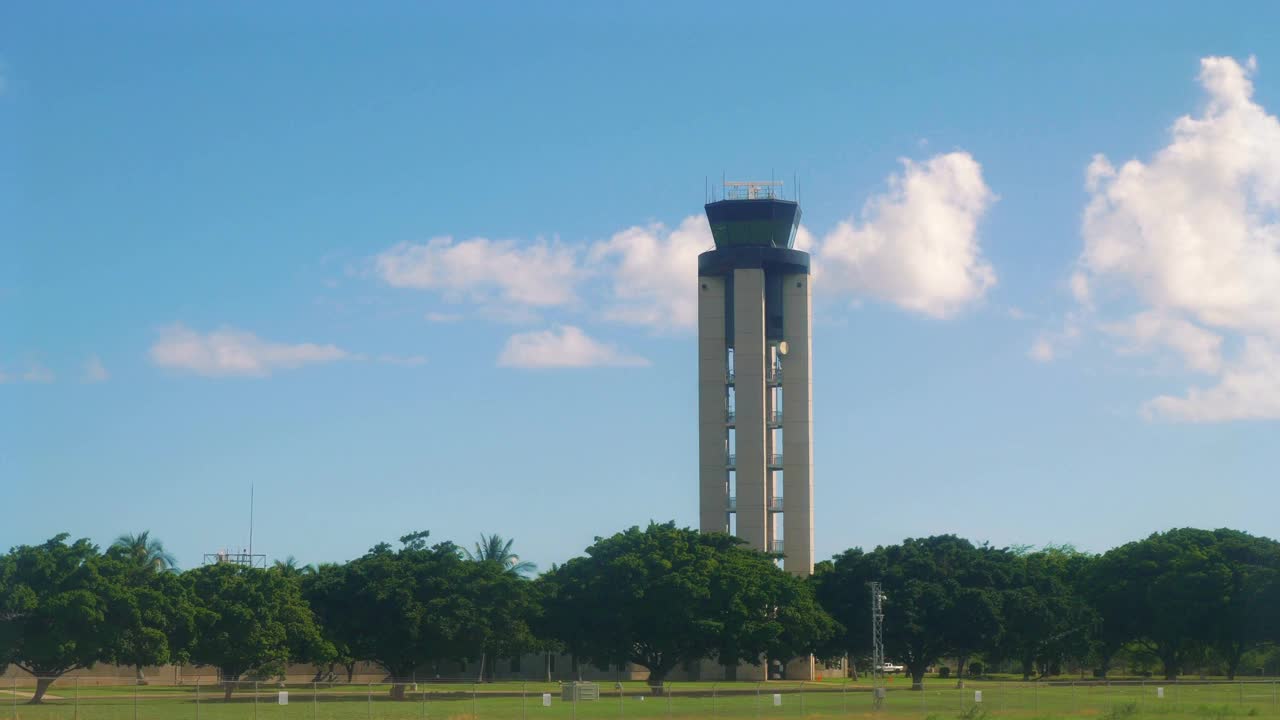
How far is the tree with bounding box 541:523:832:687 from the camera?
95.7m

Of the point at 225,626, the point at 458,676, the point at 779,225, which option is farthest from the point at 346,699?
the point at 779,225

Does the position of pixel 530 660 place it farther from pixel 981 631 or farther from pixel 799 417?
pixel 981 631

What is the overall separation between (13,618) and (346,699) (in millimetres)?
18326

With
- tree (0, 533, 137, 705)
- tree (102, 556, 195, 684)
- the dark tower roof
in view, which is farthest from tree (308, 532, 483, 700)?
the dark tower roof

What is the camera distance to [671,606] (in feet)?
314

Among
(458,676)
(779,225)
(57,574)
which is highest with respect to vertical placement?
(779,225)

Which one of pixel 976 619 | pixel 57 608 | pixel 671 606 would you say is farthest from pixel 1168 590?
pixel 57 608

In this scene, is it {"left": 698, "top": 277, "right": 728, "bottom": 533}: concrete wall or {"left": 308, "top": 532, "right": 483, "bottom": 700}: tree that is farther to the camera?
{"left": 698, "top": 277, "right": 728, "bottom": 533}: concrete wall

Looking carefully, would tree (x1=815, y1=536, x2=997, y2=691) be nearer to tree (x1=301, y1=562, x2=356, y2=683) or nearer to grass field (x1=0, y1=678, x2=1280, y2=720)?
grass field (x1=0, y1=678, x2=1280, y2=720)

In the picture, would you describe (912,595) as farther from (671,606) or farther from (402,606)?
(402,606)

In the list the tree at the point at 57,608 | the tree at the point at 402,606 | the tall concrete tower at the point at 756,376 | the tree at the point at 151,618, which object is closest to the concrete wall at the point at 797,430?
the tall concrete tower at the point at 756,376

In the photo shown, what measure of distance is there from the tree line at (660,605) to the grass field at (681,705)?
3.30 m

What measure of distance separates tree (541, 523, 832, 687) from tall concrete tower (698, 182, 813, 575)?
1609 centimetres

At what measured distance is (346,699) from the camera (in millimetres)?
83438
